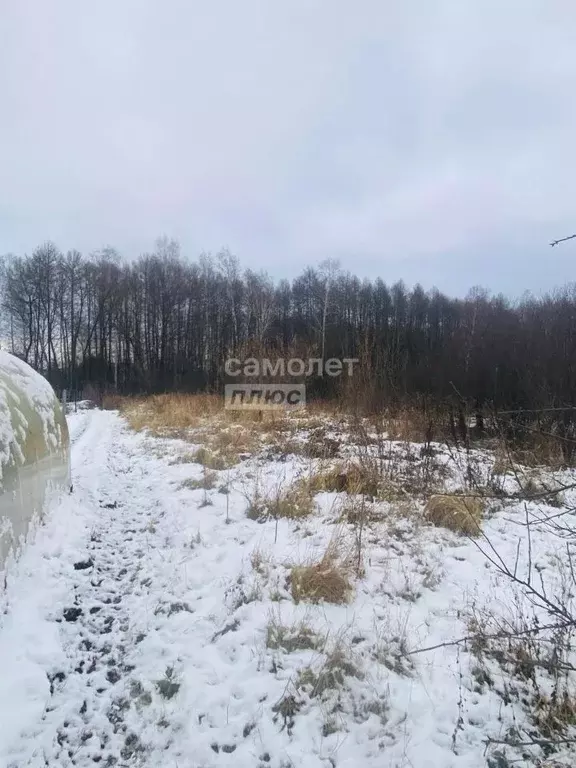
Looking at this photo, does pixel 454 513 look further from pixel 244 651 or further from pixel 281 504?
pixel 244 651

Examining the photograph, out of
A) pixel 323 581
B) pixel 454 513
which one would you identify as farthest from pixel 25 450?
pixel 454 513

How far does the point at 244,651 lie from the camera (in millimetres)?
2719

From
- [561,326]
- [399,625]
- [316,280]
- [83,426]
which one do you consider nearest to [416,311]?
[316,280]

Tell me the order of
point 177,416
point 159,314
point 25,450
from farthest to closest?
point 159,314 < point 177,416 < point 25,450

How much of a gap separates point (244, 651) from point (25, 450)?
8.94 ft

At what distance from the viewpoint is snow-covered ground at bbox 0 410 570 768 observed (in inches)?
82.4

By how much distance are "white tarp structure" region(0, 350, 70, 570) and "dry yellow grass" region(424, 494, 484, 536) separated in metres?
3.91

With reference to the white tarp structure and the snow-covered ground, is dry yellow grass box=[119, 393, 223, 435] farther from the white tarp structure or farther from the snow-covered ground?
the snow-covered ground

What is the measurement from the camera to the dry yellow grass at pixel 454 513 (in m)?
4.36

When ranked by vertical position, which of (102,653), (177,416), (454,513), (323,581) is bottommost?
(102,653)

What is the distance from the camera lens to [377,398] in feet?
30.6

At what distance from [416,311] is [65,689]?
47.7 metres

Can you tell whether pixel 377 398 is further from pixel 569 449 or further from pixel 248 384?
pixel 248 384

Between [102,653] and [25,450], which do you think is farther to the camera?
Answer: [25,450]
